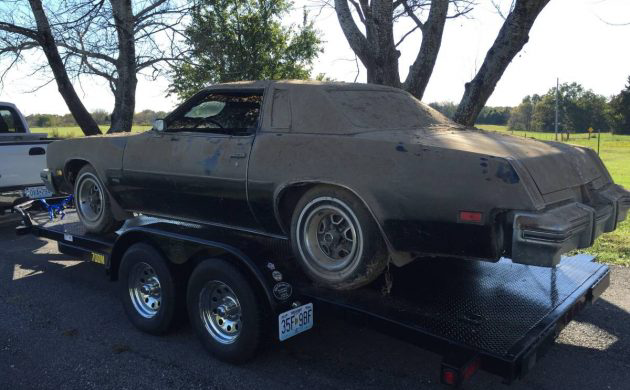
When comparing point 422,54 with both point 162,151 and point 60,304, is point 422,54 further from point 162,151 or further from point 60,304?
point 60,304

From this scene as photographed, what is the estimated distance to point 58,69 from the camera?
13.6 metres

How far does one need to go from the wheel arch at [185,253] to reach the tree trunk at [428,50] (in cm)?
572

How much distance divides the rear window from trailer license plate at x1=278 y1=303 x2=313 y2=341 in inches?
51.2

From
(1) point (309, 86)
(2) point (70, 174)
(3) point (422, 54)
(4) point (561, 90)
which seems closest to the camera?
(1) point (309, 86)

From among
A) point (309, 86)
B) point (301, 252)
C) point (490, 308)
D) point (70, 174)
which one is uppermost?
point (309, 86)

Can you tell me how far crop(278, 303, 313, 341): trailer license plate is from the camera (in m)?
3.26

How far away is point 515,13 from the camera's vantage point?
7.18 metres

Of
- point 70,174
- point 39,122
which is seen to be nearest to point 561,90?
point 39,122

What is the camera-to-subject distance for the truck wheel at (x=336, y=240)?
3.19 m

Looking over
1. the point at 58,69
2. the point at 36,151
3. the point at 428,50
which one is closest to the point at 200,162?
the point at 36,151

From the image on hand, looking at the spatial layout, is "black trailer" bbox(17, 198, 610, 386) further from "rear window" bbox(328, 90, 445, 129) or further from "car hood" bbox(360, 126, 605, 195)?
"rear window" bbox(328, 90, 445, 129)

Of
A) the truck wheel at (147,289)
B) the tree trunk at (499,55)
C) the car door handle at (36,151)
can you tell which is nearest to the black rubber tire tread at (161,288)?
the truck wheel at (147,289)

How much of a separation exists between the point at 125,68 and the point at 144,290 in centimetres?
1065

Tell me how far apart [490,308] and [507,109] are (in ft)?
322
